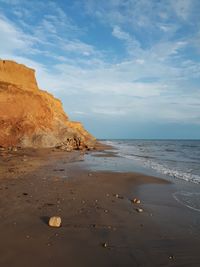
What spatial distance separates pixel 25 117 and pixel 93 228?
27.5 meters

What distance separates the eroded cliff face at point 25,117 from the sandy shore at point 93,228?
21322 millimetres

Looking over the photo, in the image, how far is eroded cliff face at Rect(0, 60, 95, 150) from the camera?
2989 centimetres

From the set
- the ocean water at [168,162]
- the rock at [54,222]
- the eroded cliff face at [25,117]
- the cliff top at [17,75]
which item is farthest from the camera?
the cliff top at [17,75]

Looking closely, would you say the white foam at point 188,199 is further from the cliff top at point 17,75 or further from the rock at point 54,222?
the cliff top at point 17,75

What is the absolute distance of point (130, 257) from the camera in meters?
4.22

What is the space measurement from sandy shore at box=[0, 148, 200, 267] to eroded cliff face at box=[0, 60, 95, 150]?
21.3 m

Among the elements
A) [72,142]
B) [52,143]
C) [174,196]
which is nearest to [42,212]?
[174,196]

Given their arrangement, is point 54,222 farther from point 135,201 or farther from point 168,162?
point 168,162

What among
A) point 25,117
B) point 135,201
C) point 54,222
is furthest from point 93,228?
point 25,117

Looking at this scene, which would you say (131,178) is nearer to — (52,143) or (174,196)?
(174,196)

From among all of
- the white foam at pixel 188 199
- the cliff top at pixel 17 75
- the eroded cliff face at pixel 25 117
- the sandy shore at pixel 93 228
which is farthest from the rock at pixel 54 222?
the cliff top at pixel 17 75

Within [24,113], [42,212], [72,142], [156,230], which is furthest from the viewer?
[72,142]

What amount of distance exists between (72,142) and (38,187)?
2629 centimetres

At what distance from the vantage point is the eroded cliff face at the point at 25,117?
2989 centimetres
